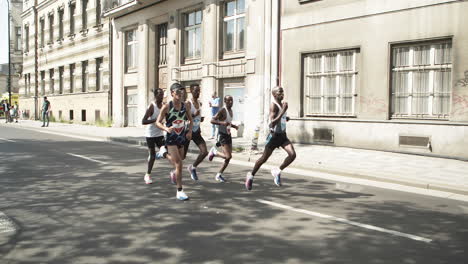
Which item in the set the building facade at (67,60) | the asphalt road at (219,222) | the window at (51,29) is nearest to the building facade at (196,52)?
the building facade at (67,60)

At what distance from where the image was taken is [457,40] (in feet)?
35.8

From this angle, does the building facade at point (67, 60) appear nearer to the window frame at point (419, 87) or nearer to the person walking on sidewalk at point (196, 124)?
the window frame at point (419, 87)

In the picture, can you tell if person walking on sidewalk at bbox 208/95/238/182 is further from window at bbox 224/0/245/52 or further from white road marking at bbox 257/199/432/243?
window at bbox 224/0/245/52

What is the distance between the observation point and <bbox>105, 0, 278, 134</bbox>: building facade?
16094mm

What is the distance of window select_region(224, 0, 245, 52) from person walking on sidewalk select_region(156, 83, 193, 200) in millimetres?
11480

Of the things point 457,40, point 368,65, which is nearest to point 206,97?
point 368,65

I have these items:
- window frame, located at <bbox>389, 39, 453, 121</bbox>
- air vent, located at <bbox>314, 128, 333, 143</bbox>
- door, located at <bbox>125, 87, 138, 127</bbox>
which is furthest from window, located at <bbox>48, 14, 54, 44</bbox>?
window frame, located at <bbox>389, 39, 453, 121</bbox>

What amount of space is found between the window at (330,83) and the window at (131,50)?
41.9 ft

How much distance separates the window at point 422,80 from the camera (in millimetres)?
11398

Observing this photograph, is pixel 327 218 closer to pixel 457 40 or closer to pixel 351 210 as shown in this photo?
pixel 351 210

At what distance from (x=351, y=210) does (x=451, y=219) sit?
4.09ft

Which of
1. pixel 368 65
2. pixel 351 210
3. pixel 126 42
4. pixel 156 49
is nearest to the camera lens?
pixel 351 210

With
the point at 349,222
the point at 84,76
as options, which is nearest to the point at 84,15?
the point at 84,76

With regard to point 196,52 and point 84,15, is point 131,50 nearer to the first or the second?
point 196,52
